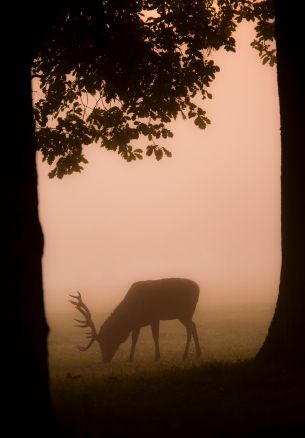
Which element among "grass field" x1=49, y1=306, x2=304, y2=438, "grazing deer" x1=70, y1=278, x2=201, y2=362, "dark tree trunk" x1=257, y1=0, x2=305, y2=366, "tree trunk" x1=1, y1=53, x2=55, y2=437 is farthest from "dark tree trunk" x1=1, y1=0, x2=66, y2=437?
"grazing deer" x1=70, y1=278, x2=201, y2=362

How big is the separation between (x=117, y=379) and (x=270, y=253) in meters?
121

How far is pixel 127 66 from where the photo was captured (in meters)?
13.5

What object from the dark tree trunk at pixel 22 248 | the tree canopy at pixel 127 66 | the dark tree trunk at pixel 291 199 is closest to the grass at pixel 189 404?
the dark tree trunk at pixel 291 199

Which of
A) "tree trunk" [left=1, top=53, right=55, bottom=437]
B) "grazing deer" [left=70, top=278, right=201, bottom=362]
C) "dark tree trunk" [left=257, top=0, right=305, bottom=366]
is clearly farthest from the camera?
"grazing deer" [left=70, top=278, right=201, bottom=362]

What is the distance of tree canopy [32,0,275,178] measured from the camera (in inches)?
523

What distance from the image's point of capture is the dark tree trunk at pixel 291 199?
381 inches

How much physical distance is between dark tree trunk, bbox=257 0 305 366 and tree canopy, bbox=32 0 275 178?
3.75 metres

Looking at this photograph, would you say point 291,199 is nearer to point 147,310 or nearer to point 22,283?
point 22,283

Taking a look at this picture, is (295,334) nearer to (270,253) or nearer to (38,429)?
(38,429)

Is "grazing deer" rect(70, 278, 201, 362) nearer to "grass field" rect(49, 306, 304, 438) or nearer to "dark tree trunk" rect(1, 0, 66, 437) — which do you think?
"grass field" rect(49, 306, 304, 438)

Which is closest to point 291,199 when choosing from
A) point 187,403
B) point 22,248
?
point 187,403

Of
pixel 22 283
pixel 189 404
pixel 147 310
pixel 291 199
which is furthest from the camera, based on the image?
pixel 147 310

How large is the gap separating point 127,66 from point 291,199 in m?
5.40

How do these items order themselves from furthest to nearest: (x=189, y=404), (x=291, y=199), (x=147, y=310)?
(x=147, y=310)
(x=291, y=199)
(x=189, y=404)
